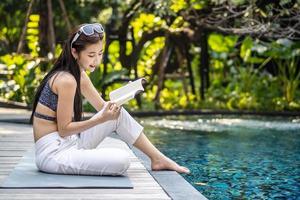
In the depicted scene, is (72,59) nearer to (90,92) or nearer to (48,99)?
(48,99)

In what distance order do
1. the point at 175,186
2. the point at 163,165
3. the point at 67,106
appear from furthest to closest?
the point at 163,165, the point at 67,106, the point at 175,186

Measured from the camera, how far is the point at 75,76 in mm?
4809

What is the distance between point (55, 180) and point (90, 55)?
0.91m

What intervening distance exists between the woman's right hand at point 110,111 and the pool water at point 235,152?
1078 millimetres

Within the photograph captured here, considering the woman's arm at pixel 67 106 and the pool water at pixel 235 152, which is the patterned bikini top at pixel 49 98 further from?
the pool water at pixel 235 152

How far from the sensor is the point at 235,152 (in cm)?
805

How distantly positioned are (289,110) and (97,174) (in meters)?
10.3

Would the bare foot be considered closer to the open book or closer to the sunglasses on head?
the open book

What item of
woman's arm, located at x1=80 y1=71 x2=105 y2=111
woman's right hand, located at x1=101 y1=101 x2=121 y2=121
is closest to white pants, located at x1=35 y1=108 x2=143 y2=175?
woman's right hand, located at x1=101 y1=101 x2=121 y2=121

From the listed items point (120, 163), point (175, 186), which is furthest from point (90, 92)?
point (175, 186)

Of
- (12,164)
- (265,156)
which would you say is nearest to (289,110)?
(265,156)

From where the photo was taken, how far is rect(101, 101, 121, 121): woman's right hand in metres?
4.62

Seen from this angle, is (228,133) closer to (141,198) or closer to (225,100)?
(225,100)

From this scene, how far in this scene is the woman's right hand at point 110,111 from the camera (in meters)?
4.62
